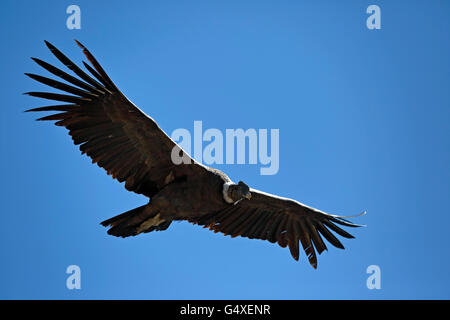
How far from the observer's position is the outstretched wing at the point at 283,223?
11.4 metres

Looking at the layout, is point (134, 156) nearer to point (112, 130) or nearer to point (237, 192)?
point (112, 130)

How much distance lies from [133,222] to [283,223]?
320 cm

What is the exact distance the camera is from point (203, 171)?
1033cm

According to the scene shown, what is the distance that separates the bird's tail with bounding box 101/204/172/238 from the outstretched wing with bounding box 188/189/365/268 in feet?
5.41

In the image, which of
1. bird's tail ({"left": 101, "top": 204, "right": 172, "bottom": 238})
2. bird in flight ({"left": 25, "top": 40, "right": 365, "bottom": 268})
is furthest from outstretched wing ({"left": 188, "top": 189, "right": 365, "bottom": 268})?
bird's tail ({"left": 101, "top": 204, "right": 172, "bottom": 238})

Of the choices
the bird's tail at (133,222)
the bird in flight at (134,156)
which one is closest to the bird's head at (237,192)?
the bird in flight at (134,156)

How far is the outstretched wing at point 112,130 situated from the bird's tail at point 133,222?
503 mm

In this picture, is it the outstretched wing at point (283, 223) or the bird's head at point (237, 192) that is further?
the outstretched wing at point (283, 223)

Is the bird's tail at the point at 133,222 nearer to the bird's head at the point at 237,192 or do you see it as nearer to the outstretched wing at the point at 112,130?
the outstretched wing at the point at 112,130

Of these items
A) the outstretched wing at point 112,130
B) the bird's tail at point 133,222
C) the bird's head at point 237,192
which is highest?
the outstretched wing at point 112,130

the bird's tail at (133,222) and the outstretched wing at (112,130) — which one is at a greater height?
the outstretched wing at (112,130)

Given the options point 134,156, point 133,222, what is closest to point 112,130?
point 134,156

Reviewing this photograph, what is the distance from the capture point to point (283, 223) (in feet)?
38.5
